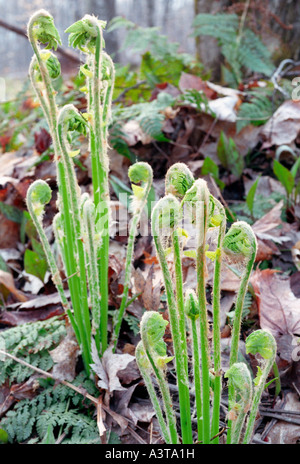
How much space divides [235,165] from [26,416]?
153 cm

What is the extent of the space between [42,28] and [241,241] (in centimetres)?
73

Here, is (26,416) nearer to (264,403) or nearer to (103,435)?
(103,435)

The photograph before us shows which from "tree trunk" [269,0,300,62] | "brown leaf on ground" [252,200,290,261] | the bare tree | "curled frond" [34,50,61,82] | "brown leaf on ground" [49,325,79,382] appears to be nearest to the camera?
"curled frond" [34,50,61,82]

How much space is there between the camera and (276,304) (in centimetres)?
142

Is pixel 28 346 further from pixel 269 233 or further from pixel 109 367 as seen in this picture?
pixel 269 233

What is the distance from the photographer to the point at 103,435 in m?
1.15

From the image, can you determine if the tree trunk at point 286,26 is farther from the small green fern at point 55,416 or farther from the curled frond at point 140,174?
the small green fern at point 55,416

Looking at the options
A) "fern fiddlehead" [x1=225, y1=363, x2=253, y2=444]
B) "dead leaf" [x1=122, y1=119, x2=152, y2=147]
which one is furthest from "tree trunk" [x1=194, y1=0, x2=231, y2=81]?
"fern fiddlehead" [x1=225, y1=363, x2=253, y2=444]

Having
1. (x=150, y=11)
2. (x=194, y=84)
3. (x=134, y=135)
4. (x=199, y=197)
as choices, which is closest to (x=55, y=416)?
(x=199, y=197)

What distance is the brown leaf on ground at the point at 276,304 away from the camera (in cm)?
138

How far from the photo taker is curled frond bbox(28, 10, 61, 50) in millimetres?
1055

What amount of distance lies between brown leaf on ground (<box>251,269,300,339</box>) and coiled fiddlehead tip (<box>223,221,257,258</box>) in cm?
62

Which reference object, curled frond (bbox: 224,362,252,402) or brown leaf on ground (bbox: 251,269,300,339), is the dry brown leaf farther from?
Answer: curled frond (bbox: 224,362,252,402)

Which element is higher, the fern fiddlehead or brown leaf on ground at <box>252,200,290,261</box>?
the fern fiddlehead
